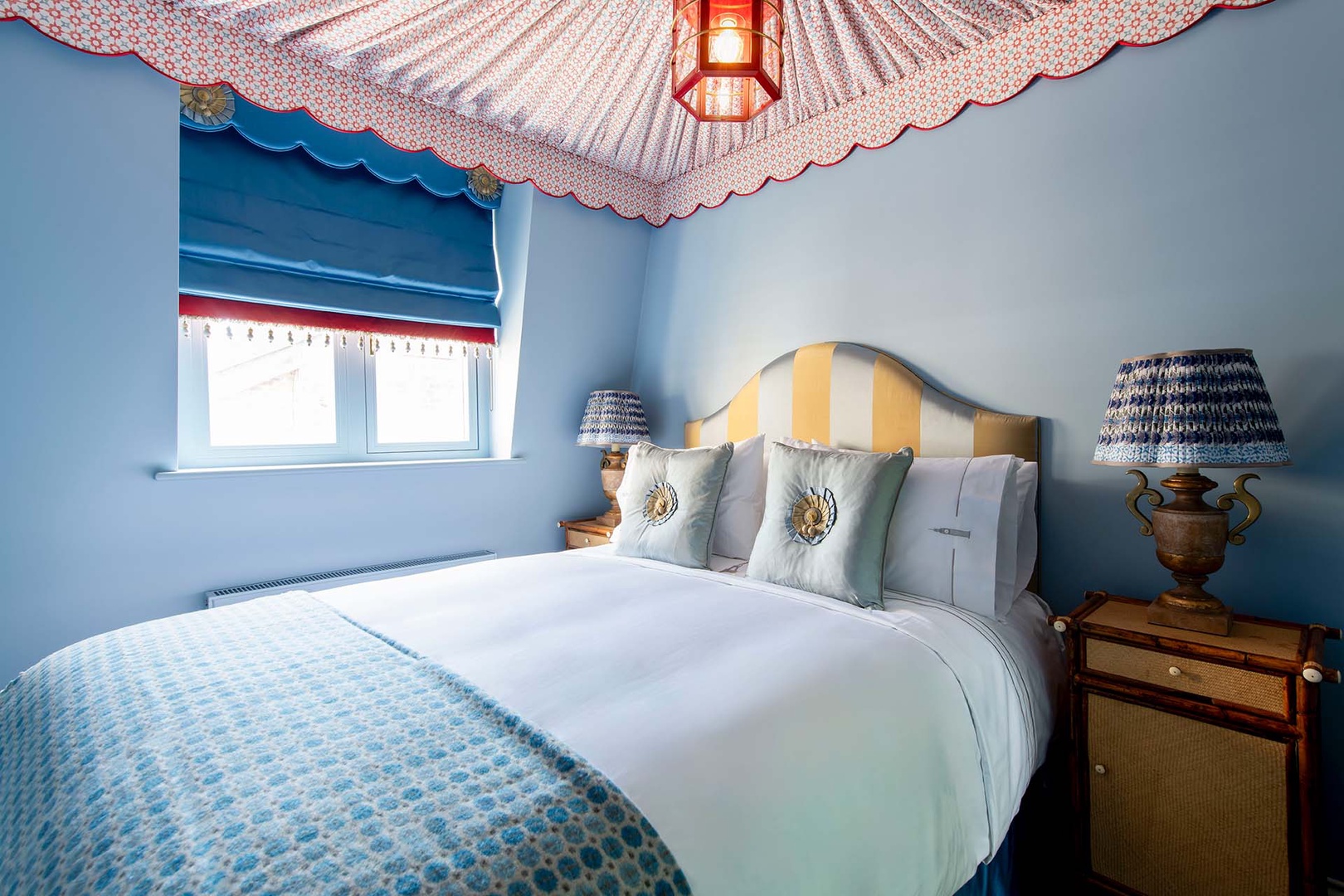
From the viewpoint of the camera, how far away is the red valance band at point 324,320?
2.36 metres

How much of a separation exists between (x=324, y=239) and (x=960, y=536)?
8.59 feet

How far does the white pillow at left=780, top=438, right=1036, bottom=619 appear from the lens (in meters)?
1.65

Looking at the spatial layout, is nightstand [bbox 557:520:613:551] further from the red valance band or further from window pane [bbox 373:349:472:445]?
the red valance band

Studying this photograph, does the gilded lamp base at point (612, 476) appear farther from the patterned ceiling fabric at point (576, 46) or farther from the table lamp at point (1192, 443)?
the table lamp at point (1192, 443)

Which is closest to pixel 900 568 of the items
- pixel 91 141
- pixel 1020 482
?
pixel 1020 482

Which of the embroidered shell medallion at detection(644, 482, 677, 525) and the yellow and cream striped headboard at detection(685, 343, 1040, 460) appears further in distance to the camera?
the embroidered shell medallion at detection(644, 482, 677, 525)

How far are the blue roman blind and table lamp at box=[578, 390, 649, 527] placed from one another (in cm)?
69

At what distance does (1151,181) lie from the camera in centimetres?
180

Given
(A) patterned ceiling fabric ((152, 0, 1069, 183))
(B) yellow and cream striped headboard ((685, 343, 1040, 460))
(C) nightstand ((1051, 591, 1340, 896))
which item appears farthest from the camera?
(B) yellow and cream striped headboard ((685, 343, 1040, 460))

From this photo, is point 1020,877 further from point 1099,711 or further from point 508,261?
point 508,261

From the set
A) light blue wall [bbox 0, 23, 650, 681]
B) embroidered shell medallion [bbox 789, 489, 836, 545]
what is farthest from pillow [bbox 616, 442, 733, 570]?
light blue wall [bbox 0, 23, 650, 681]

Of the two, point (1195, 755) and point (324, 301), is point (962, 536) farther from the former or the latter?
point (324, 301)

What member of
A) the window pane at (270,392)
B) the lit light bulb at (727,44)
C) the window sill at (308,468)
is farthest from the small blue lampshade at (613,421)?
the lit light bulb at (727,44)

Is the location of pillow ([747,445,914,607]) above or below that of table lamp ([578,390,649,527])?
below
